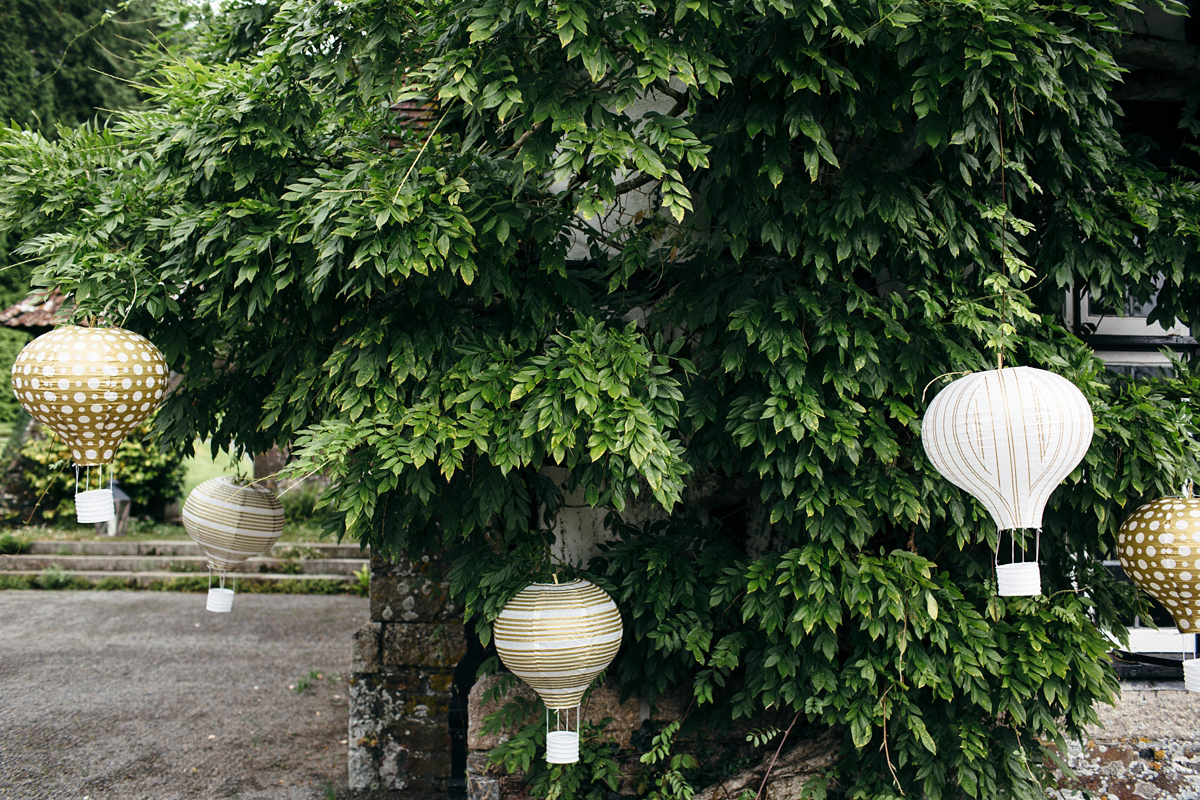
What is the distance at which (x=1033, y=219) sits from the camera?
11.8ft

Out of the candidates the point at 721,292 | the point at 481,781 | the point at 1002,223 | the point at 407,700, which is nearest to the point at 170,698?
the point at 407,700

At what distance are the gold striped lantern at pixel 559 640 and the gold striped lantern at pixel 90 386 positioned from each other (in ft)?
5.38

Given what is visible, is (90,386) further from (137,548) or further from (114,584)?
(137,548)

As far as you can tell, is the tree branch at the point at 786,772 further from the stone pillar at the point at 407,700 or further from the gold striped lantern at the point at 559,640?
the stone pillar at the point at 407,700

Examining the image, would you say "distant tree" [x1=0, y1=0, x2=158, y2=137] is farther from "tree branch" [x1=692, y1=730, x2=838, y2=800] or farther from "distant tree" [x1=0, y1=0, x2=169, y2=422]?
"tree branch" [x1=692, y1=730, x2=838, y2=800]

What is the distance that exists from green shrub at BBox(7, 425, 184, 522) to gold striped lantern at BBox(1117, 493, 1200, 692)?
11.5 meters

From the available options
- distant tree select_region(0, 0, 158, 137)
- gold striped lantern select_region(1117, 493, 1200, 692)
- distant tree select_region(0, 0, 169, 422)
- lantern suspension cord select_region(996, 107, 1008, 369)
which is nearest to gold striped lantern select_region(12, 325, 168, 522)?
lantern suspension cord select_region(996, 107, 1008, 369)

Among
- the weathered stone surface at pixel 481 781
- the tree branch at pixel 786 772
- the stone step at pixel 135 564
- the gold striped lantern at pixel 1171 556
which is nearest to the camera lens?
the gold striped lantern at pixel 1171 556

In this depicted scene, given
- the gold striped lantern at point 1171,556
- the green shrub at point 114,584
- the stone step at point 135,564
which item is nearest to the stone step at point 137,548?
the stone step at point 135,564

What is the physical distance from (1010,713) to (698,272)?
236cm

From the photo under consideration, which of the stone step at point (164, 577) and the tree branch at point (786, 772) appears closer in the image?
the tree branch at point (786, 772)

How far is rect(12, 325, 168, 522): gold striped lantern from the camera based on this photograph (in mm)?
2963

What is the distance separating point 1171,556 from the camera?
2.90 metres

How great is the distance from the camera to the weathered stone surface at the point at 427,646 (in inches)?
196
